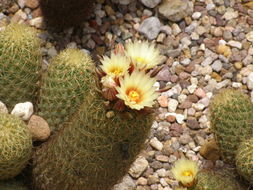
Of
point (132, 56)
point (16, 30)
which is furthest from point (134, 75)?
point (16, 30)

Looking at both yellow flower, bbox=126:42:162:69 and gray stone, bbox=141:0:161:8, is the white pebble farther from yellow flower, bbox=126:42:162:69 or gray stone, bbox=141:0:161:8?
yellow flower, bbox=126:42:162:69

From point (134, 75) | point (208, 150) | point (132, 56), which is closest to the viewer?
point (134, 75)

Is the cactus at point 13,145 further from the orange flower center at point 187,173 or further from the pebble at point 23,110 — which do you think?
the orange flower center at point 187,173

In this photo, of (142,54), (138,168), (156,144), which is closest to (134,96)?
(142,54)

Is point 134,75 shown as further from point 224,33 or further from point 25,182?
point 224,33

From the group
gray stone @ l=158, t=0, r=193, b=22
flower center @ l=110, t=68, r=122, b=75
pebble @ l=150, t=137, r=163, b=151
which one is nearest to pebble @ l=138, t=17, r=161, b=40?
gray stone @ l=158, t=0, r=193, b=22

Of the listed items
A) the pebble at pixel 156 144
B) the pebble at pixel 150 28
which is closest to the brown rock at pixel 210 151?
the pebble at pixel 156 144
